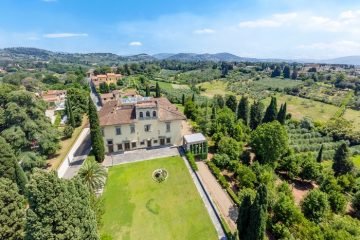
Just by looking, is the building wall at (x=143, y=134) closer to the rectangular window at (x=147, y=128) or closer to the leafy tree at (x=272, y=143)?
the rectangular window at (x=147, y=128)

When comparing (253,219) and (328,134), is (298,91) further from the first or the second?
(253,219)

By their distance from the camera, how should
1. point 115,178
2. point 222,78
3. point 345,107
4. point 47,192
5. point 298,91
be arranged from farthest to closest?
1. point 222,78
2. point 298,91
3. point 345,107
4. point 115,178
5. point 47,192

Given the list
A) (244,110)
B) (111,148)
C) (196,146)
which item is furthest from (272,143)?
(111,148)

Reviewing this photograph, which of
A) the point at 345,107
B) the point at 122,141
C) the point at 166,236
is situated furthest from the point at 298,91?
the point at 166,236

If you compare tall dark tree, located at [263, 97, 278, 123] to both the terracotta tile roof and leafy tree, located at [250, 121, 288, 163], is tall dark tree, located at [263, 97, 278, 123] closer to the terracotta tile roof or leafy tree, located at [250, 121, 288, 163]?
leafy tree, located at [250, 121, 288, 163]

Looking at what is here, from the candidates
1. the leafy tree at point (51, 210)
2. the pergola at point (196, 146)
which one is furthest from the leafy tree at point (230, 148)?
the leafy tree at point (51, 210)

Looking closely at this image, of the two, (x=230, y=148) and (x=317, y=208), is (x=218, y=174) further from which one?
(x=317, y=208)
